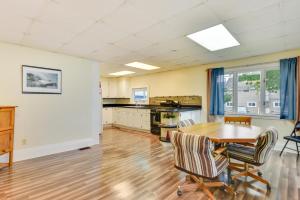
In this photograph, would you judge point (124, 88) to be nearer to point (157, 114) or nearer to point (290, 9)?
point (157, 114)

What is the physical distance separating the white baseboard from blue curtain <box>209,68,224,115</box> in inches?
139

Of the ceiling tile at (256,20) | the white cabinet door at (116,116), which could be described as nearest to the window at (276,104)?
the ceiling tile at (256,20)

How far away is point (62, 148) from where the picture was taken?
3938 millimetres

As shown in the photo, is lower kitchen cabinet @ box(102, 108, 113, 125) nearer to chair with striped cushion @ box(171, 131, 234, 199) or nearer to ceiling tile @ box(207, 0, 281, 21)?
chair with striped cushion @ box(171, 131, 234, 199)

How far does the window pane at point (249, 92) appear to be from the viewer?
4438 millimetres

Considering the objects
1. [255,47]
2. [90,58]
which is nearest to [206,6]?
[255,47]

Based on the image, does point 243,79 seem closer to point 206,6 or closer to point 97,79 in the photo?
point 206,6

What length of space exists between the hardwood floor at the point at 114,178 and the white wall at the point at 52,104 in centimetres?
39

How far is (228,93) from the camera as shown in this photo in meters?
4.91

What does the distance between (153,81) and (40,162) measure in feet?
15.5

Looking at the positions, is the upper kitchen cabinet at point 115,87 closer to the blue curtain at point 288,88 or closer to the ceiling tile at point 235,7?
Result: the blue curtain at point 288,88

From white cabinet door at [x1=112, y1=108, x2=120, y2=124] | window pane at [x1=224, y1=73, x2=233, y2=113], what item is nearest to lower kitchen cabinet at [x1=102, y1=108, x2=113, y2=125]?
white cabinet door at [x1=112, y1=108, x2=120, y2=124]

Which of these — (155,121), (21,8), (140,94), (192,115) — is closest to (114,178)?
(21,8)

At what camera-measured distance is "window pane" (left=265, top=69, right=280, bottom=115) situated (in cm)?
414
